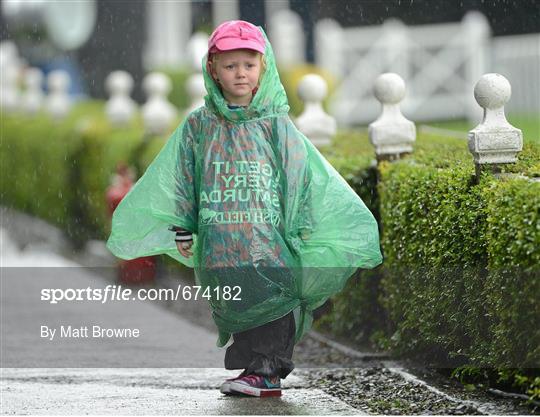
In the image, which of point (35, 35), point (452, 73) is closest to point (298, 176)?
point (452, 73)

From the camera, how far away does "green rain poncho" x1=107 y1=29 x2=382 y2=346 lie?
6.81 m

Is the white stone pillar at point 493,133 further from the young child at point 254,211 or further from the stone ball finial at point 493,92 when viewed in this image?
the young child at point 254,211

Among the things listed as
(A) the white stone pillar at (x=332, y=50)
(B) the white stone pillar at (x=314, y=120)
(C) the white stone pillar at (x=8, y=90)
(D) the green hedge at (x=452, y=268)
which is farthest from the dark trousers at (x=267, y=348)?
(A) the white stone pillar at (x=332, y=50)

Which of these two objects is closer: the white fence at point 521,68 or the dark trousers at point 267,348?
the dark trousers at point 267,348

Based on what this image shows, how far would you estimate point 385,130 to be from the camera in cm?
867

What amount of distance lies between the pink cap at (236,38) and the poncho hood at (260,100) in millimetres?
99

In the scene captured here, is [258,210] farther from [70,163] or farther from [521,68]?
[521,68]

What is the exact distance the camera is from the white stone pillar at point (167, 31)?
1298 inches

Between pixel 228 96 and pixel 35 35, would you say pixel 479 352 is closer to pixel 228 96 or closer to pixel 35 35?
pixel 228 96

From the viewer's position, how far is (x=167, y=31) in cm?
3325

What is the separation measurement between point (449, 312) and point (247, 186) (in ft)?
3.72

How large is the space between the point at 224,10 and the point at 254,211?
82.9ft

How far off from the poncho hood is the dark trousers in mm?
861


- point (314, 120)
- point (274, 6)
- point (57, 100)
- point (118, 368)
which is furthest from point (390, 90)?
point (274, 6)
